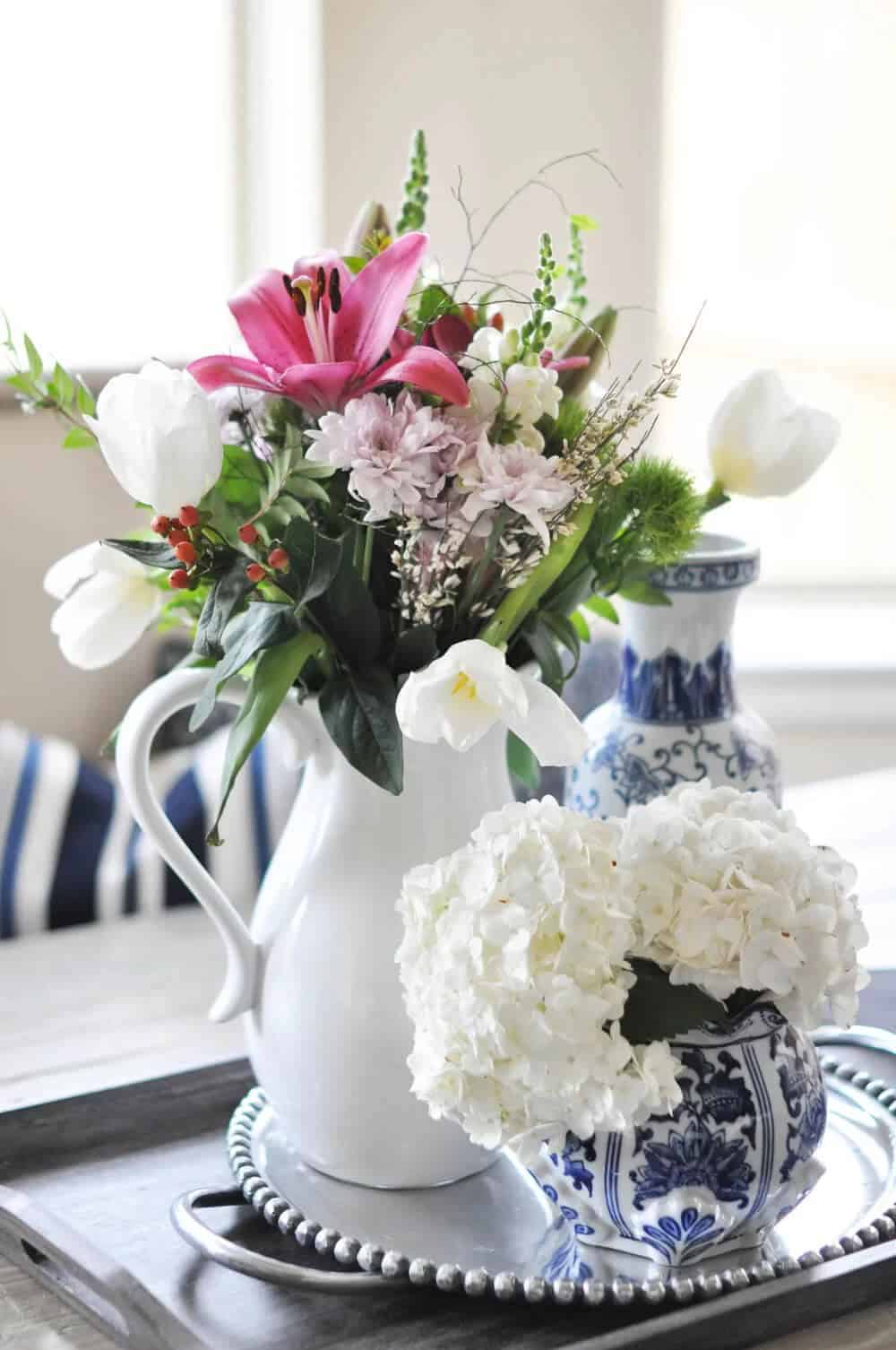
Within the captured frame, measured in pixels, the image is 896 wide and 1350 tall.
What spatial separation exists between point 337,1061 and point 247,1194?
8 cm

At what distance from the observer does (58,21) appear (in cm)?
210

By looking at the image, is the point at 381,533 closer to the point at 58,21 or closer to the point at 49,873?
the point at 49,873

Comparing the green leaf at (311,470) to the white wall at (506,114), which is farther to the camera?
the white wall at (506,114)

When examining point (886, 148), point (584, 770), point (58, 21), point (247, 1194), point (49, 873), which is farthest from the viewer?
point (886, 148)

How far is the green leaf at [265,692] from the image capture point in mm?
674

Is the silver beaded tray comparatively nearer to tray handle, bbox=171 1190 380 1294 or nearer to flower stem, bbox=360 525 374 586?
tray handle, bbox=171 1190 380 1294

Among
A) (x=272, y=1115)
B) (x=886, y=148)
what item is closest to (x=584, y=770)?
(x=272, y=1115)

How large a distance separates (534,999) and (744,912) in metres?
0.09

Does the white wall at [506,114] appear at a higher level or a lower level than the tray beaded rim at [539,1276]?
higher

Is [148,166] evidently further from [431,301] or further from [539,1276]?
[539,1276]

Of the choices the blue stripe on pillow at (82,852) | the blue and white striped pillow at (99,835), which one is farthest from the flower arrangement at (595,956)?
the blue stripe on pillow at (82,852)

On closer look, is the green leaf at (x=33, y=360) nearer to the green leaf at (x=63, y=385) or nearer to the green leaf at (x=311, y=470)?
the green leaf at (x=63, y=385)

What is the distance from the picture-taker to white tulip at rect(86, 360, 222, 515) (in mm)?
630

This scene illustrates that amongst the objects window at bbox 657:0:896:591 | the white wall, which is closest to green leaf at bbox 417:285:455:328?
the white wall
